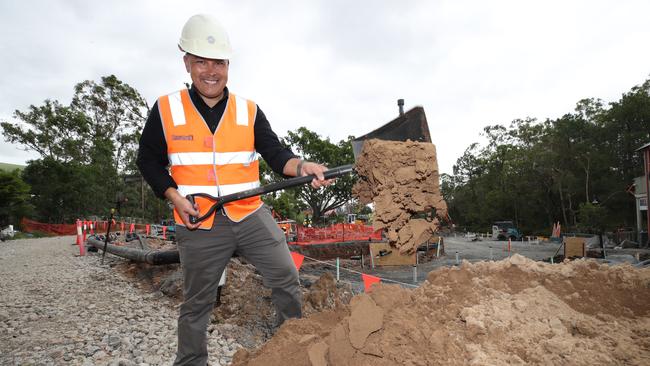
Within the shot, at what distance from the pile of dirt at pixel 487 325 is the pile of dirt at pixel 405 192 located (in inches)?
41.1

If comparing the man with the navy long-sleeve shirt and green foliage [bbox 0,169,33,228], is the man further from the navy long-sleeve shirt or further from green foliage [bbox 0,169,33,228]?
green foliage [bbox 0,169,33,228]

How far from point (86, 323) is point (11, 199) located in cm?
2588

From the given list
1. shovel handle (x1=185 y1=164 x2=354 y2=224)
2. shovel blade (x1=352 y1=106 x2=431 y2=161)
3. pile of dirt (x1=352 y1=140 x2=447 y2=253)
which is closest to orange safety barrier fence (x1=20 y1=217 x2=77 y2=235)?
shovel blade (x1=352 y1=106 x2=431 y2=161)

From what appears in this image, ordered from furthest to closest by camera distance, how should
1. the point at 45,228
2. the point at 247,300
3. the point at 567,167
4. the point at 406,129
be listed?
the point at 567,167 → the point at 45,228 → the point at 247,300 → the point at 406,129

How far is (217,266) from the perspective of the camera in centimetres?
223

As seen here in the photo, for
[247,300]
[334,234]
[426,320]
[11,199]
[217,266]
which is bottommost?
[247,300]

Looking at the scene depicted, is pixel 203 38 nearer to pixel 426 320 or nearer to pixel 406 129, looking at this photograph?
pixel 426 320

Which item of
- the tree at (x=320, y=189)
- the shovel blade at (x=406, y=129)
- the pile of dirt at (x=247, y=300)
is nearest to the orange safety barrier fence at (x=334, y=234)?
the tree at (x=320, y=189)

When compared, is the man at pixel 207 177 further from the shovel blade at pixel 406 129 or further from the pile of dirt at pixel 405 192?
the shovel blade at pixel 406 129

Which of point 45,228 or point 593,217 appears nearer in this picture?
point 45,228

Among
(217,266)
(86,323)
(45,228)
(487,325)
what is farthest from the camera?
(45,228)

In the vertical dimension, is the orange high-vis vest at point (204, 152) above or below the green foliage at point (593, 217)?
above

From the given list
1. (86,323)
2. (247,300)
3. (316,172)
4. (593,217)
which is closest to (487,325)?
(316,172)

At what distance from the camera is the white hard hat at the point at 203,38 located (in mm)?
2156
